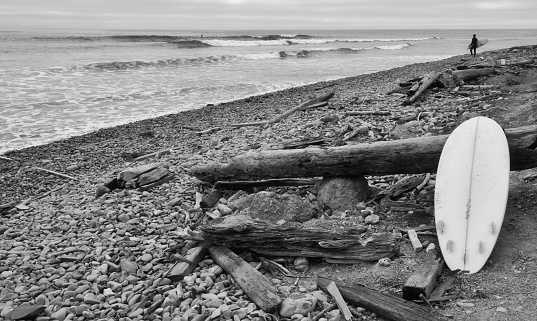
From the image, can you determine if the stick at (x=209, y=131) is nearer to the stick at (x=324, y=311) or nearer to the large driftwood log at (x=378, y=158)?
the large driftwood log at (x=378, y=158)

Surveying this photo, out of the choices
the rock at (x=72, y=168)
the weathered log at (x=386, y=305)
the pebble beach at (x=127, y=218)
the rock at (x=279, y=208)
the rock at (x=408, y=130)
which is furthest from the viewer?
the rock at (x=72, y=168)

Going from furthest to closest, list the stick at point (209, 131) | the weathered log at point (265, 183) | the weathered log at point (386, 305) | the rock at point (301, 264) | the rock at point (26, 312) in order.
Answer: the stick at point (209, 131), the weathered log at point (265, 183), the rock at point (301, 264), the rock at point (26, 312), the weathered log at point (386, 305)

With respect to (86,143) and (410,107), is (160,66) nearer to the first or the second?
(86,143)

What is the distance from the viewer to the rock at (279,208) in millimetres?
5160

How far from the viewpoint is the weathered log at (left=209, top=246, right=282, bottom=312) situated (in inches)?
148

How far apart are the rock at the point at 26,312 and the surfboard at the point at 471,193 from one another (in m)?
3.66

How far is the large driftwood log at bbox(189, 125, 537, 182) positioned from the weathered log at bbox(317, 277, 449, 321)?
192 cm

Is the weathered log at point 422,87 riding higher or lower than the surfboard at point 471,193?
higher

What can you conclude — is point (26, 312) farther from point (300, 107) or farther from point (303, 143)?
point (300, 107)

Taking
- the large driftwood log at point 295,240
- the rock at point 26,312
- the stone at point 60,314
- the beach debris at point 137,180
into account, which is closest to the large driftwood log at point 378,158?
the large driftwood log at point 295,240

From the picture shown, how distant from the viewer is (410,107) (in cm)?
1099

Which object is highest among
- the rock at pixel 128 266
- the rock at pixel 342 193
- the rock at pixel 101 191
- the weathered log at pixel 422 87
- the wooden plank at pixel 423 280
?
the weathered log at pixel 422 87

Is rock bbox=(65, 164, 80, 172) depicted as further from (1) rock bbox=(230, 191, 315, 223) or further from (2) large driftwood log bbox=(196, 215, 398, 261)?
(2) large driftwood log bbox=(196, 215, 398, 261)

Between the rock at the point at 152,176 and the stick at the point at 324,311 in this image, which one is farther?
the rock at the point at 152,176
